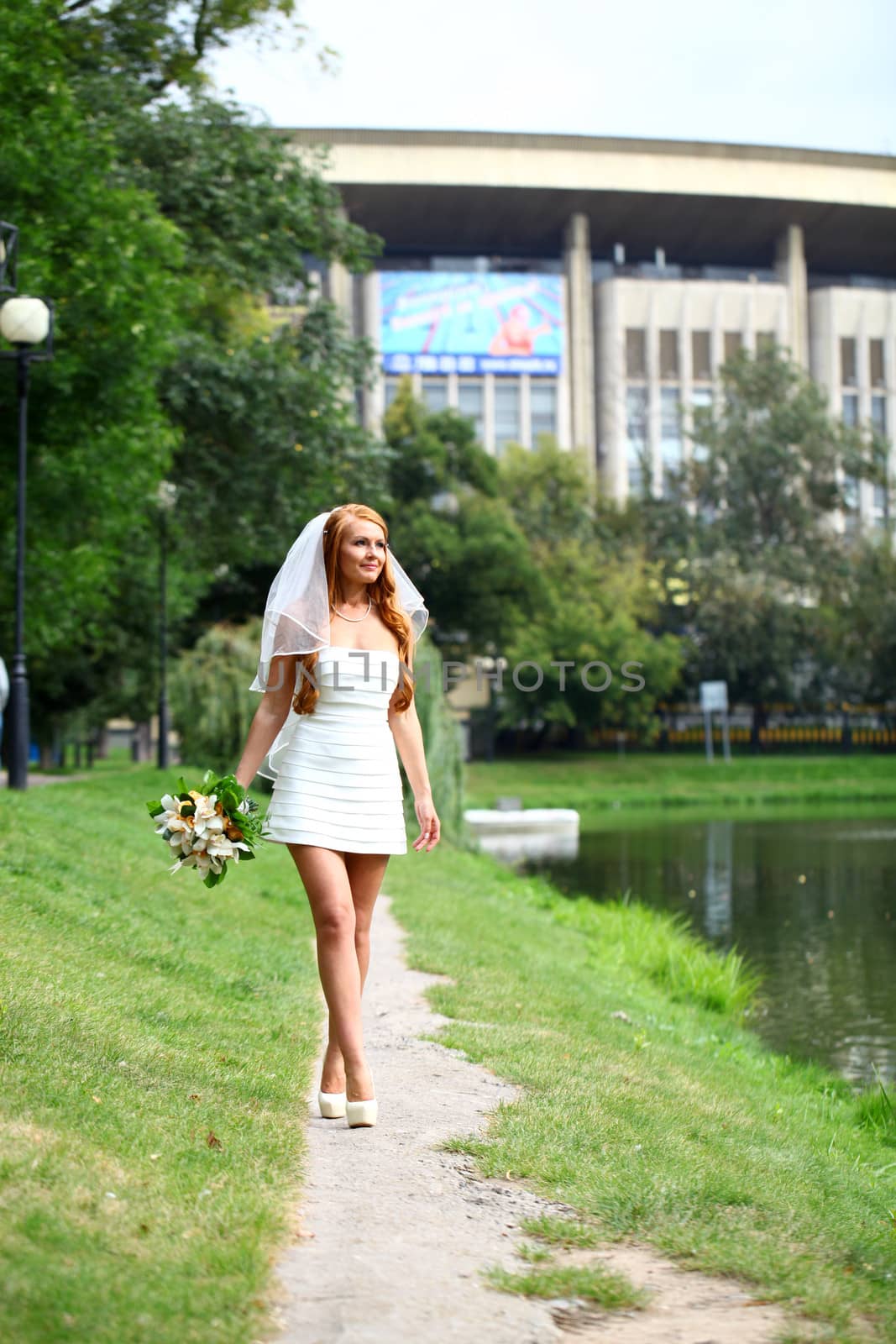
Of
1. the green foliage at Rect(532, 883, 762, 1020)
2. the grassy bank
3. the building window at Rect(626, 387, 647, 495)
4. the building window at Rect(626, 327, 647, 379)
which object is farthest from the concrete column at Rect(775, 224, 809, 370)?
the green foliage at Rect(532, 883, 762, 1020)

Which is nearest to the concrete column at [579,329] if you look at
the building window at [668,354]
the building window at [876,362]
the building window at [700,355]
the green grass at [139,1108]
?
the building window at [668,354]

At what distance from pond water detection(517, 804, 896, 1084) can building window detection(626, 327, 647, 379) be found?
45447 mm

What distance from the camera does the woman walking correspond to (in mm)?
5473

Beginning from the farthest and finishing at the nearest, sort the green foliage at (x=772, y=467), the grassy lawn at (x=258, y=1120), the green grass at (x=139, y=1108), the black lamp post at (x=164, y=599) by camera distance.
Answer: the green foliage at (x=772, y=467)
the black lamp post at (x=164, y=599)
the grassy lawn at (x=258, y=1120)
the green grass at (x=139, y=1108)

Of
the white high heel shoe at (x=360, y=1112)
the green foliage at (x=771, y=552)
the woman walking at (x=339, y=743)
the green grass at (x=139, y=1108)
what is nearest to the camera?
the green grass at (x=139, y=1108)

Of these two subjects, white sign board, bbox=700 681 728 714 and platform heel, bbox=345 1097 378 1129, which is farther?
white sign board, bbox=700 681 728 714

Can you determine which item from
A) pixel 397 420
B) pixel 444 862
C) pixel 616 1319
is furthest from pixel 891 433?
pixel 616 1319

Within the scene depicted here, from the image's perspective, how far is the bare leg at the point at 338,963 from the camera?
5.41 metres

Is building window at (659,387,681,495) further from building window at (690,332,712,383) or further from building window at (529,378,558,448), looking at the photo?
building window at (529,378,558,448)

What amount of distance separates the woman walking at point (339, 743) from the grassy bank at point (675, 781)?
3619 cm

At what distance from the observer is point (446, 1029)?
780 centimetres

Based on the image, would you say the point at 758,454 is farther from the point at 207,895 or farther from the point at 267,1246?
the point at 267,1246

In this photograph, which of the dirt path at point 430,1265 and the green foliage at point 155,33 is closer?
the dirt path at point 430,1265

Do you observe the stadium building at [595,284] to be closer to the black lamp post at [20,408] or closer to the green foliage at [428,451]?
the green foliage at [428,451]
